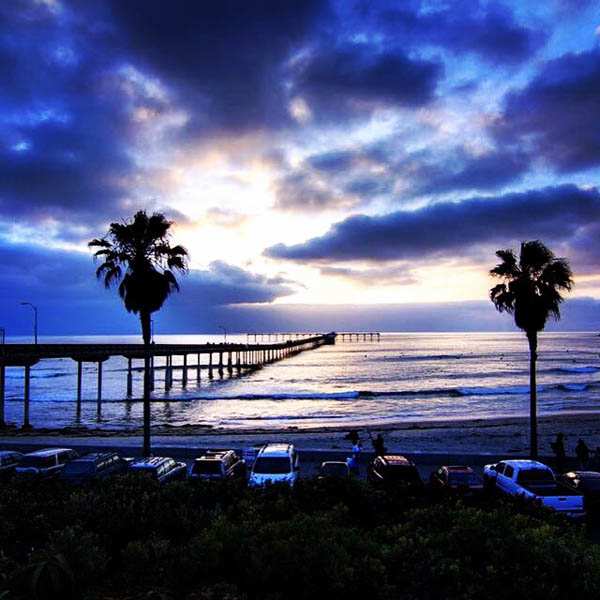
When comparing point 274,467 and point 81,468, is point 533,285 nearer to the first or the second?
point 274,467

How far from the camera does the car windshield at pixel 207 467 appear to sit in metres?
19.0

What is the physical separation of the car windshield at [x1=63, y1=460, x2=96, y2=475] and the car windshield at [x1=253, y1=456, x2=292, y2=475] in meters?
5.24

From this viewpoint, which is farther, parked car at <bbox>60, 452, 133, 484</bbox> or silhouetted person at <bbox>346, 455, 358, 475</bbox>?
silhouetted person at <bbox>346, 455, 358, 475</bbox>

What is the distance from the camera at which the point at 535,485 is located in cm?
1548

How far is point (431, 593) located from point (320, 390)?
246ft

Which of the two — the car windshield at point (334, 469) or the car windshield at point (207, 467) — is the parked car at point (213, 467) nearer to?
the car windshield at point (207, 467)

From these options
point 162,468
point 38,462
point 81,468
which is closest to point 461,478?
point 162,468

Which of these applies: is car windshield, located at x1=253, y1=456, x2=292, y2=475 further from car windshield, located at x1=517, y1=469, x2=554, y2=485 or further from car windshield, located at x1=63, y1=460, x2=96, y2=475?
car windshield, located at x1=517, y1=469, x2=554, y2=485

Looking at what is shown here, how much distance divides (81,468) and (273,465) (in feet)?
20.1

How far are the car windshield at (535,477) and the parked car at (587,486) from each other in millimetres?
826

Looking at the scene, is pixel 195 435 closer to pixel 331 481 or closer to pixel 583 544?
pixel 331 481

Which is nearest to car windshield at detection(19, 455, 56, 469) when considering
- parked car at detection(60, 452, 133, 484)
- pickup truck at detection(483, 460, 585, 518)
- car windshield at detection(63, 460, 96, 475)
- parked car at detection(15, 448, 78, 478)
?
parked car at detection(15, 448, 78, 478)

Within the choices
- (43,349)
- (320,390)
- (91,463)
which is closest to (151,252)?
(91,463)

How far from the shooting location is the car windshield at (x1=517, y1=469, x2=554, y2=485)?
15.8 m
